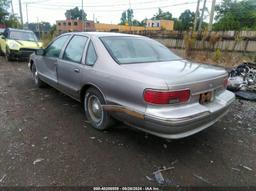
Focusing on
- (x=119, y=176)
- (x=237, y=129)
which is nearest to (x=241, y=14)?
(x=237, y=129)

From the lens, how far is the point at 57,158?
2707mm

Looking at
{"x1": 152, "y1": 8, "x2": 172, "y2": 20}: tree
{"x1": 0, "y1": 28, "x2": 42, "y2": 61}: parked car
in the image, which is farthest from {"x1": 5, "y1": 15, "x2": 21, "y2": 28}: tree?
{"x1": 152, "y1": 8, "x2": 172, "y2": 20}: tree

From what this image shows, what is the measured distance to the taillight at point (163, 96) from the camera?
2.37 metres

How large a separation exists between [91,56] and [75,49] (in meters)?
0.69

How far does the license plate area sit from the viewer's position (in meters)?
2.71

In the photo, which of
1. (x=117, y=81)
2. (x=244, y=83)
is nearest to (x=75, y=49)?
(x=117, y=81)

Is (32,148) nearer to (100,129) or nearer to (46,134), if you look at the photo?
(46,134)

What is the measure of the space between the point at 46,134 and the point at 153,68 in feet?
6.38

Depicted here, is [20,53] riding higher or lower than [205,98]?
lower

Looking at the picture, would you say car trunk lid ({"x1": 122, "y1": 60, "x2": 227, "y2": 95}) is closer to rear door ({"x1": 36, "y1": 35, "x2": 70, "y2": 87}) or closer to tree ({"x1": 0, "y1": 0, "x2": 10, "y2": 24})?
rear door ({"x1": 36, "y1": 35, "x2": 70, "y2": 87})

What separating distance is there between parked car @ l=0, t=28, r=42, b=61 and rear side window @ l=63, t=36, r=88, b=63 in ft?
22.7

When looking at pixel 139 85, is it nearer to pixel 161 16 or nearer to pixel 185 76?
pixel 185 76

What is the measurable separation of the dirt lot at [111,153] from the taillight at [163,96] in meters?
0.84

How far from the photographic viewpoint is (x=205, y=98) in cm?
278
